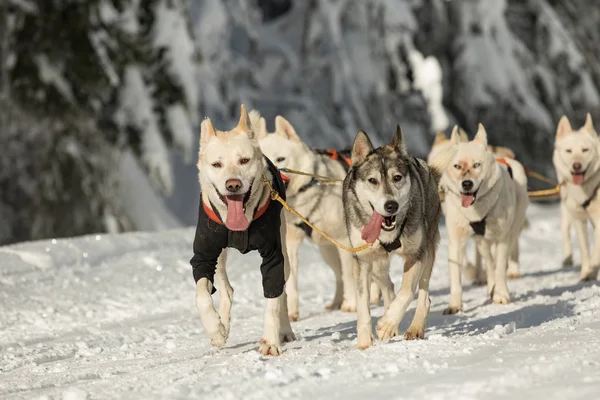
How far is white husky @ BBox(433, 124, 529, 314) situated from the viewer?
7074 millimetres

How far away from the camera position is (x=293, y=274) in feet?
23.5

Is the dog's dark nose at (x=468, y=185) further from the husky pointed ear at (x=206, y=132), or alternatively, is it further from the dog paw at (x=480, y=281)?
the husky pointed ear at (x=206, y=132)

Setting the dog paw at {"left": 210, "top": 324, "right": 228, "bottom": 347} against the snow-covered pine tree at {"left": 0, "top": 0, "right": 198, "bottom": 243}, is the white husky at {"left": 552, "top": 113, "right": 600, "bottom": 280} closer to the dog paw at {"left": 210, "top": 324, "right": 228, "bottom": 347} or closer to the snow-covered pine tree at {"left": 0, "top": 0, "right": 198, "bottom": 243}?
the dog paw at {"left": 210, "top": 324, "right": 228, "bottom": 347}

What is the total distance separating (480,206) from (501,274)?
1.76ft

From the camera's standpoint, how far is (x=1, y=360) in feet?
18.4

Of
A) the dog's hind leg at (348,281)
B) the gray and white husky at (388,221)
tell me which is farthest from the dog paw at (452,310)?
the gray and white husky at (388,221)

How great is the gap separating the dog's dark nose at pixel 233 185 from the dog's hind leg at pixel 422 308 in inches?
46.4

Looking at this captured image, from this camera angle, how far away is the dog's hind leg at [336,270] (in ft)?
25.0

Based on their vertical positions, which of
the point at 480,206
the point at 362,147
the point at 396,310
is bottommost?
the point at 396,310

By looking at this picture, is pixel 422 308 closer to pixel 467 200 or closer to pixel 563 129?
pixel 467 200

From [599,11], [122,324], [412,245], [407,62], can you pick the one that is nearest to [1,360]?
[122,324]

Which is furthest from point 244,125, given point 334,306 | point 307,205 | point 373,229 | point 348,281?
point 334,306

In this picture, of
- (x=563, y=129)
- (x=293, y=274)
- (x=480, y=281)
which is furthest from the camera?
(x=480, y=281)

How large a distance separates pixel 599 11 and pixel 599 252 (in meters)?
24.6
